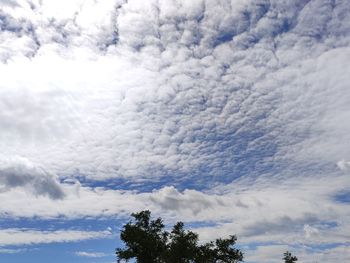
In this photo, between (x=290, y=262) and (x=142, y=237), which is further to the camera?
(x=290, y=262)

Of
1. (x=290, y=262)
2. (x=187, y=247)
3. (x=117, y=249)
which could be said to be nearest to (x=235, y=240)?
(x=187, y=247)

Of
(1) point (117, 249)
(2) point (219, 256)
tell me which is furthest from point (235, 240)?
(1) point (117, 249)

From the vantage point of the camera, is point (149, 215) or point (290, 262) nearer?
point (149, 215)

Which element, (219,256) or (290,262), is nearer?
(219,256)

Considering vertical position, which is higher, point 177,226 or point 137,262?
point 177,226

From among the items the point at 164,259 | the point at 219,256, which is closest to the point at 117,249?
the point at 164,259

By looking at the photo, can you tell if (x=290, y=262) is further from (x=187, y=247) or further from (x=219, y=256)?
(x=187, y=247)

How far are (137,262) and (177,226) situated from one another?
396 inches

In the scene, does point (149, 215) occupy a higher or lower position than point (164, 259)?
higher

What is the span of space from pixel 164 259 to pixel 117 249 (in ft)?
33.8

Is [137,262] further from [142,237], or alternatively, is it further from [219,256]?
[219,256]

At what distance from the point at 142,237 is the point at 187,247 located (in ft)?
28.2

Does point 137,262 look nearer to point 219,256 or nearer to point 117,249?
point 117,249

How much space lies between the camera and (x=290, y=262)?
93625 mm
